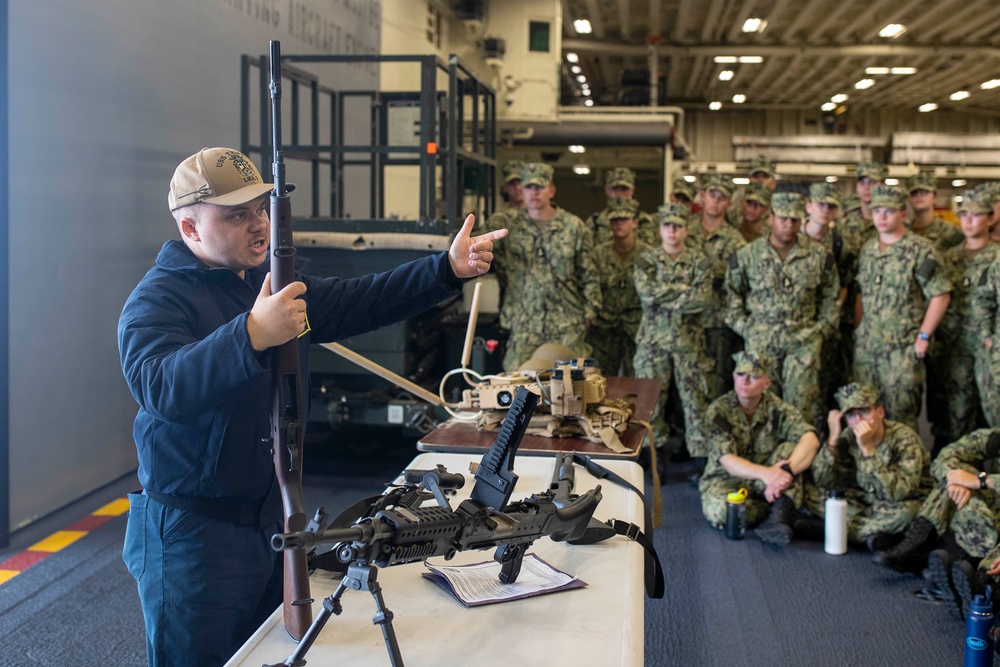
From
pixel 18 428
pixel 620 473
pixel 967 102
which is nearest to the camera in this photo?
pixel 620 473

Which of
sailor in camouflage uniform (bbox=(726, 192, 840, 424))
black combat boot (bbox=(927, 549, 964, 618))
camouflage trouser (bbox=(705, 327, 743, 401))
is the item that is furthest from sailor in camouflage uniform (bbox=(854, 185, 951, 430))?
black combat boot (bbox=(927, 549, 964, 618))

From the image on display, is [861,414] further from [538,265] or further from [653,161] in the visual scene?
[653,161]

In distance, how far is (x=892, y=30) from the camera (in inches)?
488

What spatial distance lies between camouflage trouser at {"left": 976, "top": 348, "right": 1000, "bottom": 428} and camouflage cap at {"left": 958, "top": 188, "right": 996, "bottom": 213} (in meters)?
0.82

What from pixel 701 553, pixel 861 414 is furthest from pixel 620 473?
pixel 861 414

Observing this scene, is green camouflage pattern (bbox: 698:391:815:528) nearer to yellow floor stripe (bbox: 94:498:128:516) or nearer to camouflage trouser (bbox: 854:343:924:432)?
camouflage trouser (bbox: 854:343:924:432)

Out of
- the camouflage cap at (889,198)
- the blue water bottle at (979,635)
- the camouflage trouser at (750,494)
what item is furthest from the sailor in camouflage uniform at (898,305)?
the blue water bottle at (979,635)

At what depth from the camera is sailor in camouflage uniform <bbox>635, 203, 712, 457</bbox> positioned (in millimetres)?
5539

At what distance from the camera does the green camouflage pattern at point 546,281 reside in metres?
5.56

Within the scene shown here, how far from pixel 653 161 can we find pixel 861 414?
7854mm

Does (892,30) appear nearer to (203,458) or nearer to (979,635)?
(979,635)

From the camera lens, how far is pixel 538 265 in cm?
561

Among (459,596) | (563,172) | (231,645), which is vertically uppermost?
(563,172)

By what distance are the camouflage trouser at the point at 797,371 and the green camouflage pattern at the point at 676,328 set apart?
13.5 inches
